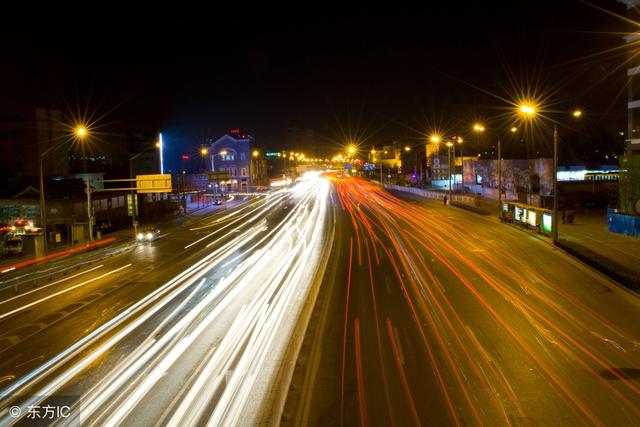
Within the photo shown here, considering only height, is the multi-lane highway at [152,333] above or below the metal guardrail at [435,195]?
below

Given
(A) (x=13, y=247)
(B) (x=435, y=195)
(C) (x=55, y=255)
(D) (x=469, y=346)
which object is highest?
(B) (x=435, y=195)

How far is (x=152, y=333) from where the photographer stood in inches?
586

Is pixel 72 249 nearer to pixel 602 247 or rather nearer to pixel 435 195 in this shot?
pixel 602 247

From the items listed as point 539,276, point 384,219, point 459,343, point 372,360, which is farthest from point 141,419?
point 384,219

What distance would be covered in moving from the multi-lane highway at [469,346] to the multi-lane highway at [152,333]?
147 centimetres

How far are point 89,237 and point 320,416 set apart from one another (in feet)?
103

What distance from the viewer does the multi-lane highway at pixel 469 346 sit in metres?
9.67

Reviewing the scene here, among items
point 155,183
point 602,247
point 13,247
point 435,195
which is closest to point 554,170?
point 602,247

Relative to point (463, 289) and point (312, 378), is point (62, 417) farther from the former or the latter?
point (463, 289)

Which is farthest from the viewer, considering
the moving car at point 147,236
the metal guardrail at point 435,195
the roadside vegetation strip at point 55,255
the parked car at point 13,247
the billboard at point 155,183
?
the metal guardrail at point 435,195

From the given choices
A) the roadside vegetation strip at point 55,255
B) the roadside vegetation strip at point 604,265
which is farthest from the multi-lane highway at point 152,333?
the roadside vegetation strip at point 604,265

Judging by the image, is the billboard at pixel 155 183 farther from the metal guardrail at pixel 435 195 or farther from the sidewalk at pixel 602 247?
the metal guardrail at pixel 435 195

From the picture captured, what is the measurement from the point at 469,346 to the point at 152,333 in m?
9.30

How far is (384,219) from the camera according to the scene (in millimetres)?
46156
